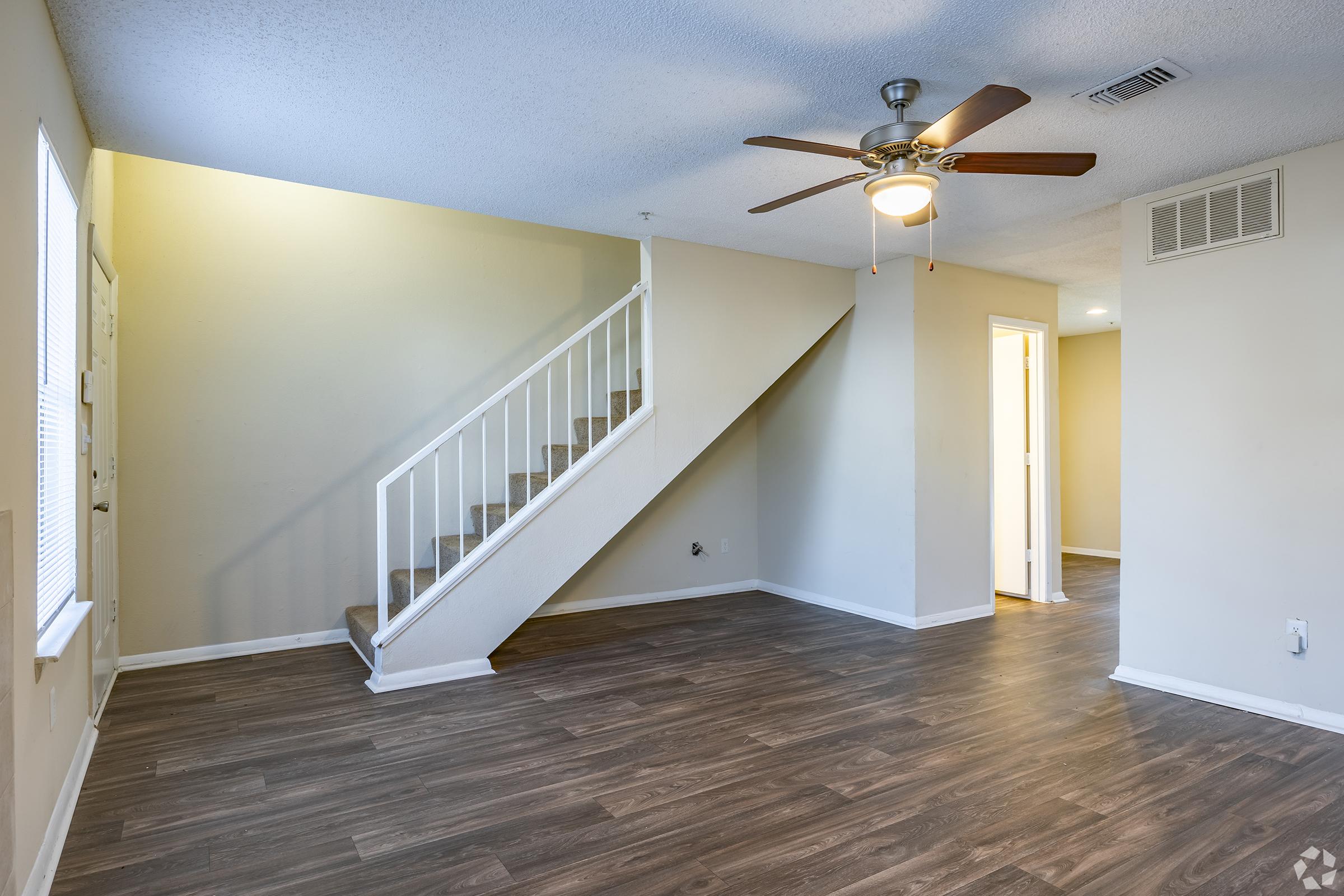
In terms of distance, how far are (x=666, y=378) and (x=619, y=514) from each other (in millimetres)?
904

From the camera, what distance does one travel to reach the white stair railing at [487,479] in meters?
3.79

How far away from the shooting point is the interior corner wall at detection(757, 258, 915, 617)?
5.16 m

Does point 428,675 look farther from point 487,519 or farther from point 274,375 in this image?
point 274,375

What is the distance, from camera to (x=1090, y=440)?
334 inches

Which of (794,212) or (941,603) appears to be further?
(941,603)

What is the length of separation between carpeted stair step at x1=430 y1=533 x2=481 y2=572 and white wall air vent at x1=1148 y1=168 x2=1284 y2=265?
392 centimetres

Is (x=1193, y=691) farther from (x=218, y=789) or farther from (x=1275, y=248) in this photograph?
(x=218, y=789)

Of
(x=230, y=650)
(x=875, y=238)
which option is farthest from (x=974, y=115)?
(x=230, y=650)

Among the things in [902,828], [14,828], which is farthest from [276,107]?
[902,828]

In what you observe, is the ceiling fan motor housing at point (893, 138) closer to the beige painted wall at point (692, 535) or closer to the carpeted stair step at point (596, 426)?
the carpeted stair step at point (596, 426)

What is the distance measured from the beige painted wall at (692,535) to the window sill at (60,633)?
10.4 ft

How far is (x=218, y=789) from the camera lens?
8.76 ft

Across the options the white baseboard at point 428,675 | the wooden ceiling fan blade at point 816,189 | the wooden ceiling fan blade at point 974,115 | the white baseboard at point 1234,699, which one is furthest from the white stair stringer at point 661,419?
the white baseboard at point 1234,699

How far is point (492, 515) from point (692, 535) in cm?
184
